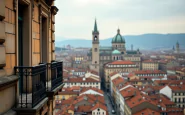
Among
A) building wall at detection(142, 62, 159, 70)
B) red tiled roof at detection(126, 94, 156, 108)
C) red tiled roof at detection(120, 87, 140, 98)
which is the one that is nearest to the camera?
red tiled roof at detection(126, 94, 156, 108)

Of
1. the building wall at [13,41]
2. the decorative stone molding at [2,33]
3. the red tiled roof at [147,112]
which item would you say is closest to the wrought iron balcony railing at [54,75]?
the building wall at [13,41]

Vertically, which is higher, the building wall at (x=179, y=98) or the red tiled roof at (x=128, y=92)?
the red tiled roof at (x=128, y=92)

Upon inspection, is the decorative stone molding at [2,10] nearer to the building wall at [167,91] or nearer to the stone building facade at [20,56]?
the stone building facade at [20,56]

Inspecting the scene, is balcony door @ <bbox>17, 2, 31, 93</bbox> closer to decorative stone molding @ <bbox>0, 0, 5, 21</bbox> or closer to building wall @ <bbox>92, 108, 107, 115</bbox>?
decorative stone molding @ <bbox>0, 0, 5, 21</bbox>

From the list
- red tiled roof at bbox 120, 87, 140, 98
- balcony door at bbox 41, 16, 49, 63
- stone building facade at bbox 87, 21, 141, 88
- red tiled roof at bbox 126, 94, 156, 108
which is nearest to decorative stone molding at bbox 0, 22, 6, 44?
balcony door at bbox 41, 16, 49, 63

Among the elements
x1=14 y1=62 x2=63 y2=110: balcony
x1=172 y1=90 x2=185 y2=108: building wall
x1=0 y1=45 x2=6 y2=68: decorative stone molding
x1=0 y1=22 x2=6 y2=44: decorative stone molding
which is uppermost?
x1=0 y1=22 x2=6 y2=44: decorative stone molding

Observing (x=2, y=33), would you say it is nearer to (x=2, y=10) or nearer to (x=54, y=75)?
(x=2, y=10)

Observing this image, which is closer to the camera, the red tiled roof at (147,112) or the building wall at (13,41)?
the building wall at (13,41)

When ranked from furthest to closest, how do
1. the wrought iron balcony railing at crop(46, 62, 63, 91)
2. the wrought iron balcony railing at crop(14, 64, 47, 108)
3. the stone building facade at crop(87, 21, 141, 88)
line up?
the stone building facade at crop(87, 21, 141, 88) < the wrought iron balcony railing at crop(46, 62, 63, 91) < the wrought iron balcony railing at crop(14, 64, 47, 108)

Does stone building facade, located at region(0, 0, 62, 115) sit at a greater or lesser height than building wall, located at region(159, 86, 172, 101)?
greater

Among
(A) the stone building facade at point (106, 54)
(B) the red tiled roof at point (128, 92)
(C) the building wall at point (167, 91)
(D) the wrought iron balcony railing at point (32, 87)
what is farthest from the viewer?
(A) the stone building facade at point (106, 54)

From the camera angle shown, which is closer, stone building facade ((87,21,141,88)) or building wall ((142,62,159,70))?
stone building facade ((87,21,141,88))

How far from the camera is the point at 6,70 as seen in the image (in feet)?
19.0

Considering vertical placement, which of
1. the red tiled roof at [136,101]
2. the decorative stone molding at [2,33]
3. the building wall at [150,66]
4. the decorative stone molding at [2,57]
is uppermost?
the decorative stone molding at [2,33]
